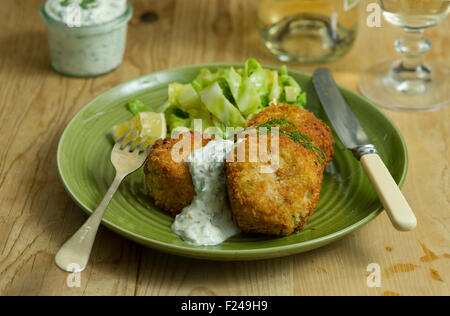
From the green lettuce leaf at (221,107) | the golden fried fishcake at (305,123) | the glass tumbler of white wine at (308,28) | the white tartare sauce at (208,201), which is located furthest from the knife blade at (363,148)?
the glass tumbler of white wine at (308,28)

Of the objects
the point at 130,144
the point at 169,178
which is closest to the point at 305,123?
the point at 169,178

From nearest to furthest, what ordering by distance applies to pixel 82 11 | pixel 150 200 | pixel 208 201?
pixel 208 201, pixel 150 200, pixel 82 11

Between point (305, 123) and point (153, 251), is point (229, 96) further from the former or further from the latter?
point (153, 251)

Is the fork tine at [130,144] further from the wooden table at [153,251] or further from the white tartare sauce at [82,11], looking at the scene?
the white tartare sauce at [82,11]

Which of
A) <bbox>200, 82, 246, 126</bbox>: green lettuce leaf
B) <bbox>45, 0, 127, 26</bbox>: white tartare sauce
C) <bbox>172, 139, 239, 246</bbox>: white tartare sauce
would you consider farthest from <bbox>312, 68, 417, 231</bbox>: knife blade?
<bbox>45, 0, 127, 26</bbox>: white tartare sauce

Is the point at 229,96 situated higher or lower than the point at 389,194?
lower
